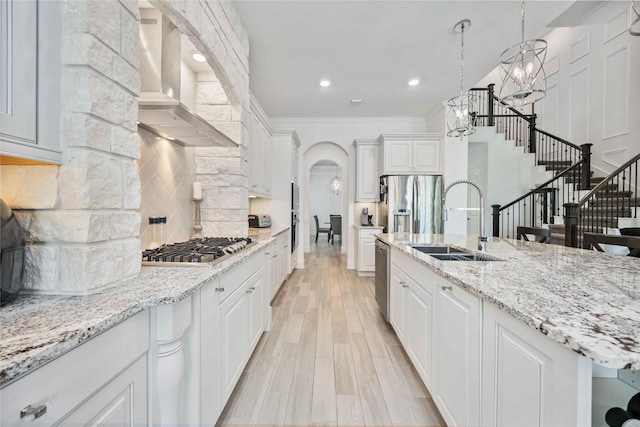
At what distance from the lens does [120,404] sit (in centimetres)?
77

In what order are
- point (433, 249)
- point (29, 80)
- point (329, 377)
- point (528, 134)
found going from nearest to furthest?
1. point (29, 80)
2. point (329, 377)
3. point (433, 249)
4. point (528, 134)

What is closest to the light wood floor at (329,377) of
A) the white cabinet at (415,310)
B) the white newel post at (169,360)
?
the white cabinet at (415,310)

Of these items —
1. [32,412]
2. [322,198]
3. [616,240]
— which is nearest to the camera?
[32,412]

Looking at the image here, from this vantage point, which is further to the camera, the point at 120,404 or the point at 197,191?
the point at 197,191

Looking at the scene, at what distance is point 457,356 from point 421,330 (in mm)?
486

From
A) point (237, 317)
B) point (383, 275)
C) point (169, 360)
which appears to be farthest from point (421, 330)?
point (169, 360)

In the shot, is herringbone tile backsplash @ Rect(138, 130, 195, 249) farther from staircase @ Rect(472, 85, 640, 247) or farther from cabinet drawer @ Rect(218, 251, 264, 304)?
staircase @ Rect(472, 85, 640, 247)

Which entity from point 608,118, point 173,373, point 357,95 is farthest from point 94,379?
point 608,118

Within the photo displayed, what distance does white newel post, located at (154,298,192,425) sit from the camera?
35.9 inches

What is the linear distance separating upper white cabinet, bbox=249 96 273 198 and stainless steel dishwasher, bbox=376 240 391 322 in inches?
65.7

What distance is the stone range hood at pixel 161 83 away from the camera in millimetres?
1356

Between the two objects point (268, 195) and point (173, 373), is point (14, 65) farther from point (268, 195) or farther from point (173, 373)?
point (268, 195)

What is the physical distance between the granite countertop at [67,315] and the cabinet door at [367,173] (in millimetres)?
4328

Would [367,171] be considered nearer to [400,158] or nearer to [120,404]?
[400,158]
